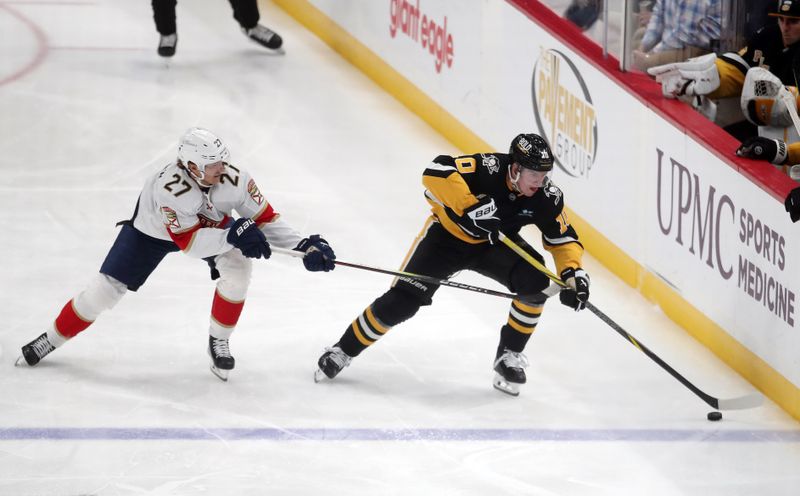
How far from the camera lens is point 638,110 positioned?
6.21m

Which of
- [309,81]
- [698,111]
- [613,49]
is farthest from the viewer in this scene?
[309,81]

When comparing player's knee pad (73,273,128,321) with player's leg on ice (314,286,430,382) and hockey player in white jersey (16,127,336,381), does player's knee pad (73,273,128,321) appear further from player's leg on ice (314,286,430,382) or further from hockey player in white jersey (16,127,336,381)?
player's leg on ice (314,286,430,382)

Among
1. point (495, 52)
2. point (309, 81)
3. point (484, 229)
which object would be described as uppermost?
point (484, 229)

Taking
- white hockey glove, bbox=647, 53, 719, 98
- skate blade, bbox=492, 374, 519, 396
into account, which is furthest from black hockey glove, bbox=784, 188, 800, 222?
skate blade, bbox=492, 374, 519, 396

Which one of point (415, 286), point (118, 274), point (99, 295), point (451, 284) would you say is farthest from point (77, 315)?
point (451, 284)

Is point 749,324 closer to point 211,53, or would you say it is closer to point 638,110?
point 638,110

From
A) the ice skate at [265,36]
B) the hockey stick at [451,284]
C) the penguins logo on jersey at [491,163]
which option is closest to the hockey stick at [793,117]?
the hockey stick at [451,284]

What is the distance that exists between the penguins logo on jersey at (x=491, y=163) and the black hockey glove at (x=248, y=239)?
2.76ft

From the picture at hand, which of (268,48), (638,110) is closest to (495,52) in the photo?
(638,110)

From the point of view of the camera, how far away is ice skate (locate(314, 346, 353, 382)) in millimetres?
5359

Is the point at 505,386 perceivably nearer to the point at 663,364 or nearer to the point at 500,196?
the point at 663,364

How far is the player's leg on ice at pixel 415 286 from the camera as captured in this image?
523 cm

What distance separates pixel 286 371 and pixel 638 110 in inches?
77.0

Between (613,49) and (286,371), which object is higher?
(613,49)
